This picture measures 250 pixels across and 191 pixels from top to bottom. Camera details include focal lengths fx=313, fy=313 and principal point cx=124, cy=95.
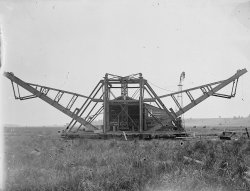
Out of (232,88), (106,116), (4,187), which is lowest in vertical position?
(4,187)

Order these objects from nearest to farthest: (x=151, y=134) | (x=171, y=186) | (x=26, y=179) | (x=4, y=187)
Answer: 1. (x=171, y=186)
2. (x=4, y=187)
3. (x=26, y=179)
4. (x=151, y=134)

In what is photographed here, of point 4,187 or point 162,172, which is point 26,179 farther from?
point 162,172

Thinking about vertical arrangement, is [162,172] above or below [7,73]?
below

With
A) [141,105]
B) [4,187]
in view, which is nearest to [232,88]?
[141,105]

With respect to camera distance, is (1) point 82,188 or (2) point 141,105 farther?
(2) point 141,105

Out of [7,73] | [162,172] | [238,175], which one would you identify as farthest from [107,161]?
[7,73]

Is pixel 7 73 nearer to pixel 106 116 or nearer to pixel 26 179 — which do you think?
pixel 106 116

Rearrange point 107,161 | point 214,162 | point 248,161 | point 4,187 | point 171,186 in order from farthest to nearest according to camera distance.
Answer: point 107,161, point 248,161, point 214,162, point 4,187, point 171,186

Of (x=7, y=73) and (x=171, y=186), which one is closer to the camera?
(x=171, y=186)

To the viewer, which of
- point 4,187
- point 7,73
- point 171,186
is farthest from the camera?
point 7,73
